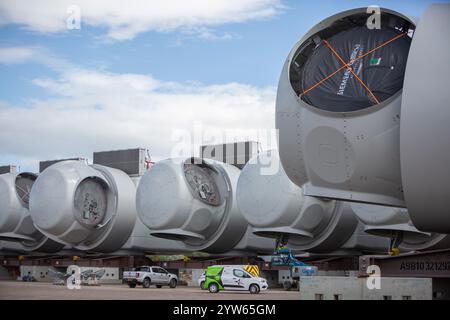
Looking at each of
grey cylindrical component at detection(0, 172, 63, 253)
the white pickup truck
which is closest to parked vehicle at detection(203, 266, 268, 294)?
the white pickup truck

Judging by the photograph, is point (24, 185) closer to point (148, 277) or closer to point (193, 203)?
point (193, 203)

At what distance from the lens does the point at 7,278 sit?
5572 cm

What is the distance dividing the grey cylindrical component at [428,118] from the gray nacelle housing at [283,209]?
22.4 metres

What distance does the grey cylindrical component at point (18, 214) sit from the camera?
171ft

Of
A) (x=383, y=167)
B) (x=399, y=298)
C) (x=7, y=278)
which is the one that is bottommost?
(x=7, y=278)

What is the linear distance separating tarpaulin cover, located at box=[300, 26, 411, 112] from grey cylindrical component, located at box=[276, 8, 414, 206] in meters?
0.08

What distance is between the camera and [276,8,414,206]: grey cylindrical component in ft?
57.3

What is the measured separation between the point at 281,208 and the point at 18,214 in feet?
75.6

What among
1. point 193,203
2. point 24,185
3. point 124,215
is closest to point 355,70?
point 193,203

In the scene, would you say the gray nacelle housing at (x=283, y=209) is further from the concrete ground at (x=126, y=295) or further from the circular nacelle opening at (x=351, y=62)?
the circular nacelle opening at (x=351, y=62)

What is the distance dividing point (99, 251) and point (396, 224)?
22.9 meters

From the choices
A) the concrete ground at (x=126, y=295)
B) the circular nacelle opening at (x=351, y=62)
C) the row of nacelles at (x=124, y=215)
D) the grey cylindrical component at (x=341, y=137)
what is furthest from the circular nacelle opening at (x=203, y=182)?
the circular nacelle opening at (x=351, y=62)
